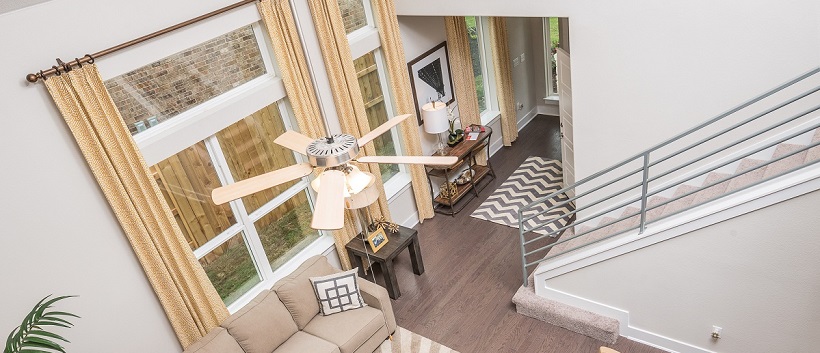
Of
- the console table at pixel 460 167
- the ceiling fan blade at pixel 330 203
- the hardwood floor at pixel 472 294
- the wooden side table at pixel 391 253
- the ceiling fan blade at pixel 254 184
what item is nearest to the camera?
the ceiling fan blade at pixel 330 203

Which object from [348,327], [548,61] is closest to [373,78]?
[348,327]

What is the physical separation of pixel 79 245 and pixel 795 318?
5139mm

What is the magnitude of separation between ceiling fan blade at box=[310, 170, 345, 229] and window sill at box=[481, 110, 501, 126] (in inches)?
218

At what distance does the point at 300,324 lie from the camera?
198 inches

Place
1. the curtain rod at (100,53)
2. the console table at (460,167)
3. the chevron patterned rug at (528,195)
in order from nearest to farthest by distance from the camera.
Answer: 1. the curtain rod at (100,53)
2. the chevron patterned rug at (528,195)
3. the console table at (460,167)

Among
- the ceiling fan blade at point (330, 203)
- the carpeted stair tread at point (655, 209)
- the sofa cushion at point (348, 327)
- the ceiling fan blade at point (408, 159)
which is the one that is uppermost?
the ceiling fan blade at point (330, 203)

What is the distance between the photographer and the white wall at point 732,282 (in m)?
3.64

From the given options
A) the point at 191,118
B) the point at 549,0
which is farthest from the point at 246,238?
the point at 549,0

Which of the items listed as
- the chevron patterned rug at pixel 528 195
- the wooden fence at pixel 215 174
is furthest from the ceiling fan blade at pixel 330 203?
the chevron patterned rug at pixel 528 195

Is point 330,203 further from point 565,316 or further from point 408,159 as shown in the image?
point 565,316

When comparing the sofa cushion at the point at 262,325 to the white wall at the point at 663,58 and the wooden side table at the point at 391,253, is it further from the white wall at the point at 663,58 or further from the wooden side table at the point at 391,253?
the white wall at the point at 663,58

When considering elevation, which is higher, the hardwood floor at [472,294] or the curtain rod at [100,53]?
the curtain rod at [100,53]

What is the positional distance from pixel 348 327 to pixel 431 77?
11.3 ft

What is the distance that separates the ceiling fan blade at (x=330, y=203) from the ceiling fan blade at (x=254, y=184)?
0.97 feet
